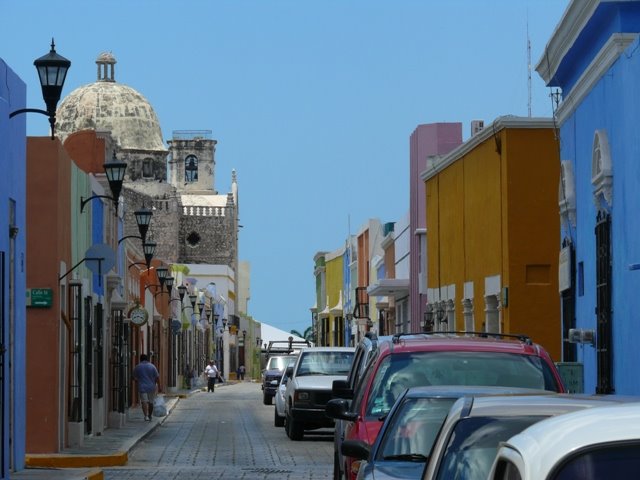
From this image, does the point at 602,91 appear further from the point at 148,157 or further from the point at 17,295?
the point at 148,157

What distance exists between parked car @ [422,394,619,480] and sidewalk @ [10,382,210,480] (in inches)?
513

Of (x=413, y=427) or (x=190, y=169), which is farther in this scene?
(x=190, y=169)

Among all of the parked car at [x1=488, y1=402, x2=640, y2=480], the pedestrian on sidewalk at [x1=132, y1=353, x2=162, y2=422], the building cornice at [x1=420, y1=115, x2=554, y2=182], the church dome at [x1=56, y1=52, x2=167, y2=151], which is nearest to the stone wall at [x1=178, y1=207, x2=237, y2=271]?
the church dome at [x1=56, y1=52, x2=167, y2=151]

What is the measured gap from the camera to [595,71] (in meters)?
20.0

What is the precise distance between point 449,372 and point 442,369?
0.06 meters

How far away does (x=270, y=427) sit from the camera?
36.8 meters

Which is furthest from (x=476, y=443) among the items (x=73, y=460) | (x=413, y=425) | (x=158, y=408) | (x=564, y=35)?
(x=158, y=408)

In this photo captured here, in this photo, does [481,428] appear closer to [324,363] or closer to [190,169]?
[324,363]

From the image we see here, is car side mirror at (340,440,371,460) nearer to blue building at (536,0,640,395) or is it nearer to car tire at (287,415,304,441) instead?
blue building at (536,0,640,395)

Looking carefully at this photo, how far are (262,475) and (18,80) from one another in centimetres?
625

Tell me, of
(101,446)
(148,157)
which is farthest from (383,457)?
(148,157)

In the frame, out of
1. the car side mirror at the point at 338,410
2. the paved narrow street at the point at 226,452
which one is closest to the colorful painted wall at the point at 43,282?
the paved narrow street at the point at 226,452

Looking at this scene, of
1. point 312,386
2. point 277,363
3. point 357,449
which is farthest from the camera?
point 277,363

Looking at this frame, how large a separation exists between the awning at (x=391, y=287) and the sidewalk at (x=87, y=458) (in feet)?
50.1
